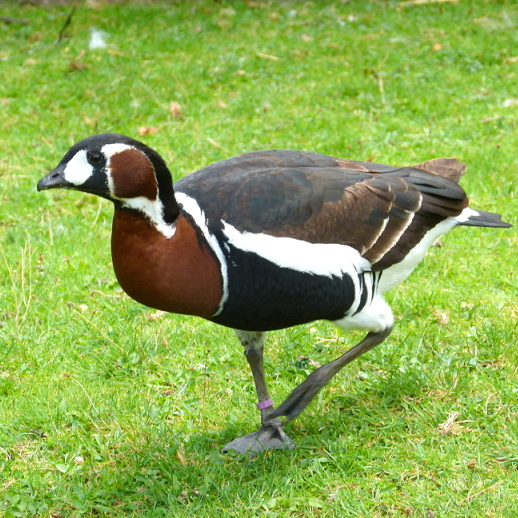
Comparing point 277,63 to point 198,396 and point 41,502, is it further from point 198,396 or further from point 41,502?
point 41,502

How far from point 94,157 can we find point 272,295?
94 cm

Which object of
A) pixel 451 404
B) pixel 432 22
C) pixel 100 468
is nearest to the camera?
pixel 100 468

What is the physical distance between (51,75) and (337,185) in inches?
258

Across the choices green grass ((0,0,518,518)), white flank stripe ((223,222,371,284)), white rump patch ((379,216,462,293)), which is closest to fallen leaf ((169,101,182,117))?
green grass ((0,0,518,518))

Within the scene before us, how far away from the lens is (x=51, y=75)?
368 inches

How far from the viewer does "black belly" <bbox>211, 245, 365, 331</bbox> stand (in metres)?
3.33

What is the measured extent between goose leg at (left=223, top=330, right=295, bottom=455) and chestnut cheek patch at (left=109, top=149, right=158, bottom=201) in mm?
1025

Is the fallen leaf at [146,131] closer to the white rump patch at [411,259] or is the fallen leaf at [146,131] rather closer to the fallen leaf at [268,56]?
the fallen leaf at [268,56]

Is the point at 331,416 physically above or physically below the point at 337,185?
below

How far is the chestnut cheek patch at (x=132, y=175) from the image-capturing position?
323 centimetres

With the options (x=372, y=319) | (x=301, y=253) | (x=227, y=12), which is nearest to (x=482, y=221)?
(x=372, y=319)

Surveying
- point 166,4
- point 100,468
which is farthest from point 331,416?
point 166,4

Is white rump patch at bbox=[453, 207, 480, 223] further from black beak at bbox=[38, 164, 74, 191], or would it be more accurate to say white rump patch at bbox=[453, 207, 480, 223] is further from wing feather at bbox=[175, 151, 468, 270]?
black beak at bbox=[38, 164, 74, 191]

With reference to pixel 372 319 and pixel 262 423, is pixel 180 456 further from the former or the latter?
pixel 372 319
